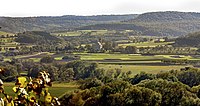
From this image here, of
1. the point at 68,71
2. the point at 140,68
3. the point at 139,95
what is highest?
the point at 139,95

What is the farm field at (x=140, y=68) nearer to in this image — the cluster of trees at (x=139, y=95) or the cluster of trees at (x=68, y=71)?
the cluster of trees at (x=68, y=71)

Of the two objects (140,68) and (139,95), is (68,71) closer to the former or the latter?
(140,68)

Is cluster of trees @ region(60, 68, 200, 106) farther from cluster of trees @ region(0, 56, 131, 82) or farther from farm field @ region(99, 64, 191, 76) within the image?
cluster of trees @ region(0, 56, 131, 82)

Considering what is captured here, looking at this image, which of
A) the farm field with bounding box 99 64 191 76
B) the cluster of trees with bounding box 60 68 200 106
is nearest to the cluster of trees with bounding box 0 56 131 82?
the farm field with bounding box 99 64 191 76

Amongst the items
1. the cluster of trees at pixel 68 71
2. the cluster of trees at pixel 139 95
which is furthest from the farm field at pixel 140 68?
Result: the cluster of trees at pixel 139 95

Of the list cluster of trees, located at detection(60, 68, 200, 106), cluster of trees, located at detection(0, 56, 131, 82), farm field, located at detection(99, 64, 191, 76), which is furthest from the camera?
cluster of trees, located at detection(0, 56, 131, 82)

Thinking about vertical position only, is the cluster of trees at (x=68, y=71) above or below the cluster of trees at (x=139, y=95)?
below

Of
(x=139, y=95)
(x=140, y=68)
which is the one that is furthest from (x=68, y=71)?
(x=139, y=95)

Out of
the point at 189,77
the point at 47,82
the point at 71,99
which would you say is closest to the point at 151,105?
the point at 71,99

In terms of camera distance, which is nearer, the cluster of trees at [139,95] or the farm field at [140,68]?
the cluster of trees at [139,95]

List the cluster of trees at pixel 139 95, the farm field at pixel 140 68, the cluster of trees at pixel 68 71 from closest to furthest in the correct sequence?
the cluster of trees at pixel 139 95
the farm field at pixel 140 68
the cluster of trees at pixel 68 71

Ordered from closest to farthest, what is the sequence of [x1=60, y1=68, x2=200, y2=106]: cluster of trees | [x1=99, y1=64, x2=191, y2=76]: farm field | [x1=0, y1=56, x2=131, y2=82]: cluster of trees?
1. [x1=60, y1=68, x2=200, y2=106]: cluster of trees
2. [x1=99, y1=64, x2=191, y2=76]: farm field
3. [x1=0, y1=56, x2=131, y2=82]: cluster of trees
